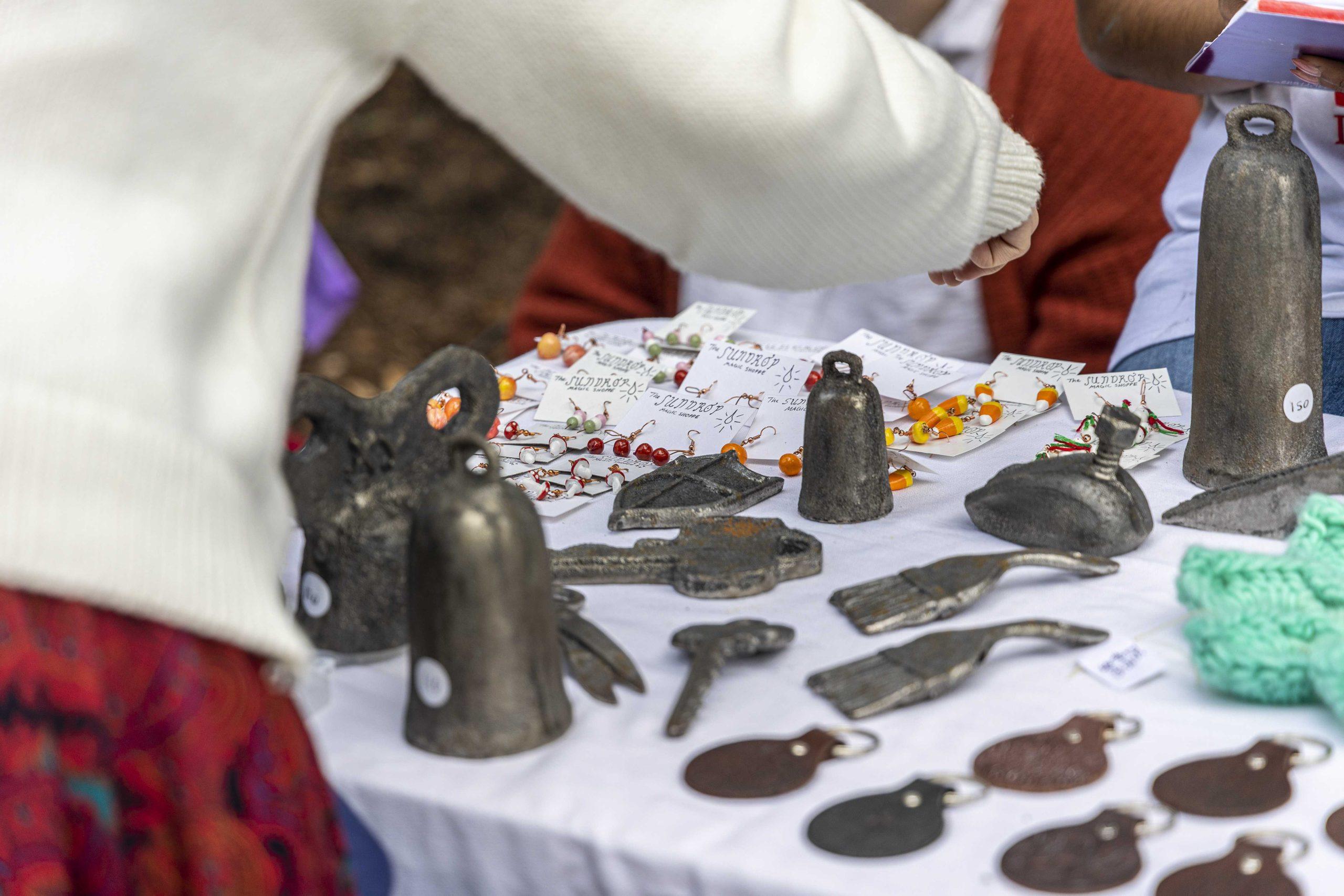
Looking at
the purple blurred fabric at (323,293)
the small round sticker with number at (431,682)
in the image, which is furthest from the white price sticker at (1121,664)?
the purple blurred fabric at (323,293)

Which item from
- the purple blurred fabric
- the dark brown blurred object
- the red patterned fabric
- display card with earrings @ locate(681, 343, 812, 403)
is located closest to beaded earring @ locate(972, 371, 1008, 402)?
display card with earrings @ locate(681, 343, 812, 403)

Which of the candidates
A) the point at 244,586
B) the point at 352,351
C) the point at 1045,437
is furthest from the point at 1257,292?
the point at 352,351

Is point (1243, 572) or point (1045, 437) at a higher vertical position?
point (1243, 572)

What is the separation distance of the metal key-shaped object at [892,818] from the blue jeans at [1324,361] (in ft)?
2.50

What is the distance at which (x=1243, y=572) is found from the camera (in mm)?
808

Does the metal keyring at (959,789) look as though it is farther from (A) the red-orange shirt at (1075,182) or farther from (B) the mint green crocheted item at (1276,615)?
(A) the red-orange shirt at (1075,182)

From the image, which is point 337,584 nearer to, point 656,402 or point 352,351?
point 656,402

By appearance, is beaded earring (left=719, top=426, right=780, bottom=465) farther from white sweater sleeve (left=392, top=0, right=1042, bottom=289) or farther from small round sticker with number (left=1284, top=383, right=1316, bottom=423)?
small round sticker with number (left=1284, top=383, right=1316, bottom=423)

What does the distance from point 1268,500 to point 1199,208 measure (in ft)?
2.14

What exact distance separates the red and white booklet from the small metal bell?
64cm

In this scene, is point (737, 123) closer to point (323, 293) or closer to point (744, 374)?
point (744, 374)

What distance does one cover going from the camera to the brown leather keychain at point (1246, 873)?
595 mm

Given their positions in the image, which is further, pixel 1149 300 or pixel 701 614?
pixel 1149 300

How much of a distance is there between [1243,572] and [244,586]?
590mm
